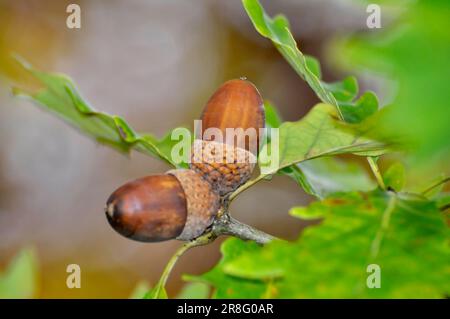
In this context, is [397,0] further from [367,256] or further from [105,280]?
[105,280]

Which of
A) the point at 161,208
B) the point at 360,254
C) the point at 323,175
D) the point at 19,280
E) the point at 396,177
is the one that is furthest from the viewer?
the point at 19,280

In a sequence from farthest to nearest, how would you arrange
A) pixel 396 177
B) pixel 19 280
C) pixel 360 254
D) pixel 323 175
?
1. pixel 19 280
2. pixel 323 175
3. pixel 396 177
4. pixel 360 254

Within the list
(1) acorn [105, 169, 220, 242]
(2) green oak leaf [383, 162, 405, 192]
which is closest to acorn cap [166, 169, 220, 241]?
(1) acorn [105, 169, 220, 242]

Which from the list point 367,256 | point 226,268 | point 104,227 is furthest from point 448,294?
point 104,227

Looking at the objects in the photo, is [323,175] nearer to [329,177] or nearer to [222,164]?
[329,177]

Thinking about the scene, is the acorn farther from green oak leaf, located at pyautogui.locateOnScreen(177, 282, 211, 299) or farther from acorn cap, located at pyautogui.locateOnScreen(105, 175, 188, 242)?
green oak leaf, located at pyautogui.locateOnScreen(177, 282, 211, 299)

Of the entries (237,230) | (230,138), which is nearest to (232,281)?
(237,230)

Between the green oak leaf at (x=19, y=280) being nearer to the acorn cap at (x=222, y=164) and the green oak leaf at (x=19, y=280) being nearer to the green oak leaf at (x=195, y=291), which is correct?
the green oak leaf at (x=195, y=291)
